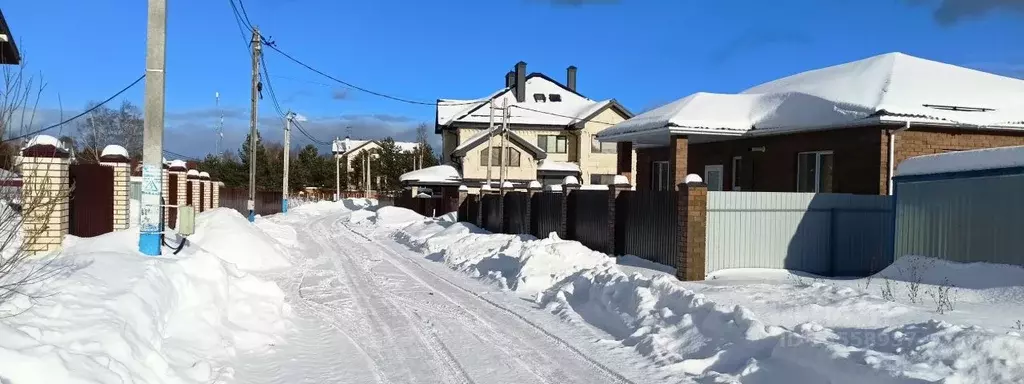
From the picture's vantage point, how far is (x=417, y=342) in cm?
868

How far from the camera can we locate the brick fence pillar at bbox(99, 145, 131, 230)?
13.9 meters

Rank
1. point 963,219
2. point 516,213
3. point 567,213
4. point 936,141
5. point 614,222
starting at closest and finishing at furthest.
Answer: point 963,219, point 936,141, point 614,222, point 567,213, point 516,213

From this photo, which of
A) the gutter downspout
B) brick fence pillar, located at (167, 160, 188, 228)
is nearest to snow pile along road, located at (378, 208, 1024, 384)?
the gutter downspout

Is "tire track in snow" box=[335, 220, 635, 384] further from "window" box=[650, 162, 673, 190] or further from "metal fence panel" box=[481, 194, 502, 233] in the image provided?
"window" box=[650, 162, 673, 190]

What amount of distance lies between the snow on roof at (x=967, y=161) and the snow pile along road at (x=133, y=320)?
32.1ft

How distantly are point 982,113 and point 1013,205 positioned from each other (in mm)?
6586

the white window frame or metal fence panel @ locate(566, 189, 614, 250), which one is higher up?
the white window frame

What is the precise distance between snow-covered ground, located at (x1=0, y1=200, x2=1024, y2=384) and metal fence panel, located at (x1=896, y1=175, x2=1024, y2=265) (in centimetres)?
39

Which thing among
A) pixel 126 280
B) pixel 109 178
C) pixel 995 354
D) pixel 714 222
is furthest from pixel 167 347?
pixel 714 222

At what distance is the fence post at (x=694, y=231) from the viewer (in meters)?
12.7

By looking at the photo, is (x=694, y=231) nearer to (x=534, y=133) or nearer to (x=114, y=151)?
(x=114, y=151)

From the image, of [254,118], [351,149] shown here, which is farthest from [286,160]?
[351,149]

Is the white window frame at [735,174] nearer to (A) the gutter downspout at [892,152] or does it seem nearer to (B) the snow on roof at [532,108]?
(A) the gutter downspout at [892,152]

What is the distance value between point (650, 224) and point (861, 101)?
5393 millimetres
